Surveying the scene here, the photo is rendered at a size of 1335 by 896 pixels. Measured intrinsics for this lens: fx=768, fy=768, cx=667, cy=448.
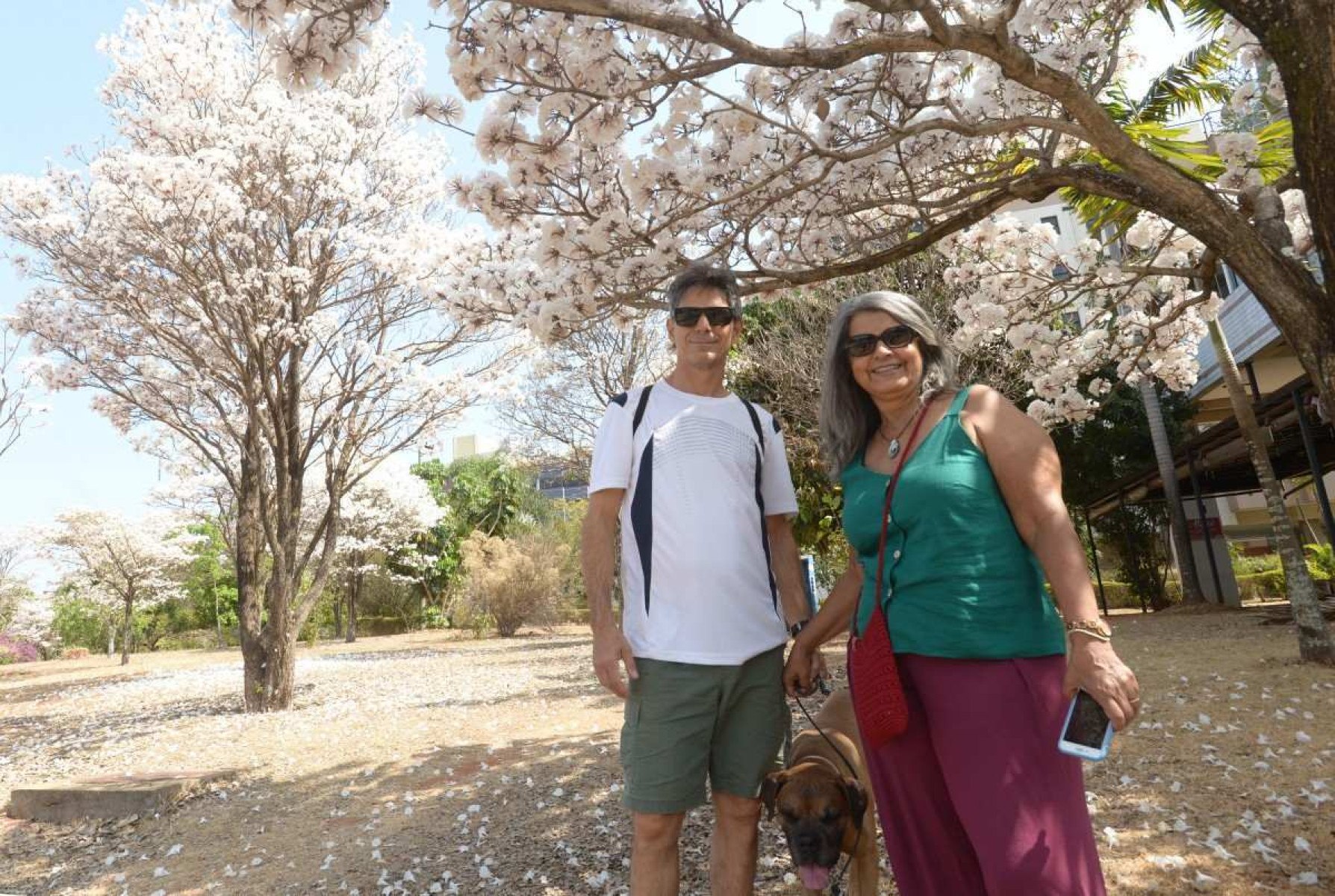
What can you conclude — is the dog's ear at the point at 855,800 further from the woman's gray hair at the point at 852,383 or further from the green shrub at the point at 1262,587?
the green shrub at the point at 1262,587

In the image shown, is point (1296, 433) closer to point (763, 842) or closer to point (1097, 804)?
point (1097, 804)

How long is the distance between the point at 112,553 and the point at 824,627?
88.7 feet

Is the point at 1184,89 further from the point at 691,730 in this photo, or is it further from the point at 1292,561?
the point at 691,730

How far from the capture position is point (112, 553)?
23.1 metres

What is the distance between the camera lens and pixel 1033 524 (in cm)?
173

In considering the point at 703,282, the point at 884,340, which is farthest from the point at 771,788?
the point at 703,282

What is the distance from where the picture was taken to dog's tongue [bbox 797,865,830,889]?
2699 millimetres

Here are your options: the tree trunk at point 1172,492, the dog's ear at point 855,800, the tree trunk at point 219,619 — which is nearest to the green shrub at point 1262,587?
the tree trunk at point 1172,492

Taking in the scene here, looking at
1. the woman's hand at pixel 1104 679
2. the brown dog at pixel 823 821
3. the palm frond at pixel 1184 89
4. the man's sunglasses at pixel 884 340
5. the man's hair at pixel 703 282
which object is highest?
the palm frond at pixel 1184 89

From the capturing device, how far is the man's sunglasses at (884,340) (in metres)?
2.03

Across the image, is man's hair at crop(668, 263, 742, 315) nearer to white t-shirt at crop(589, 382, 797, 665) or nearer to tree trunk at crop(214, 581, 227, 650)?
white t-shirt at crop(589, 382, 797, 665)

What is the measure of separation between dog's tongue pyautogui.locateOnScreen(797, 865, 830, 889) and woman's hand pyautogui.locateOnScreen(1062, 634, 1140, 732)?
149cm

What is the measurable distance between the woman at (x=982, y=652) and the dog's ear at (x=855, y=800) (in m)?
0.88

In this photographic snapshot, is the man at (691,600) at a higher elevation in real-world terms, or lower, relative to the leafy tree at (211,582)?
lower
